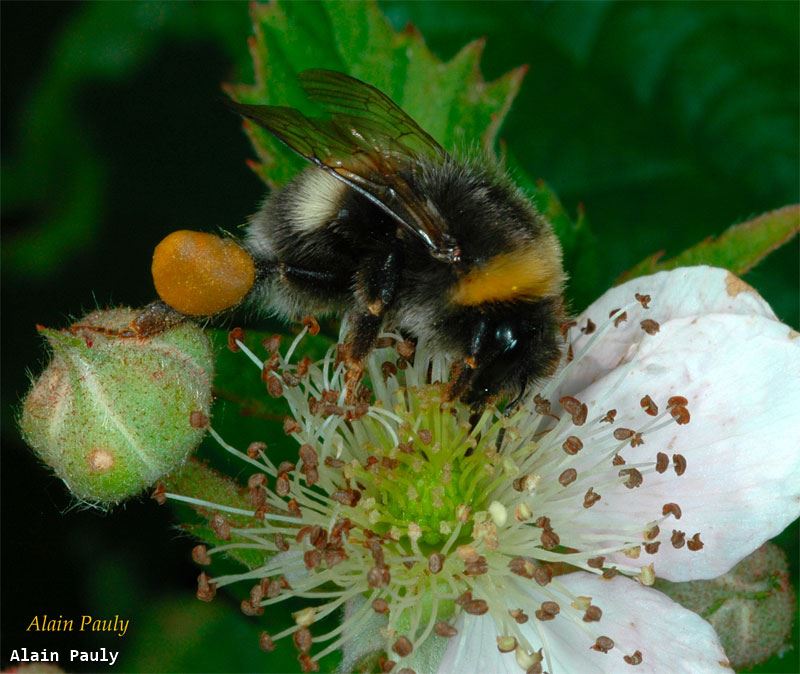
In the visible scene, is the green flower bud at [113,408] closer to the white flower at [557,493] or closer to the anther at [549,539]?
the white flower at [557,493]

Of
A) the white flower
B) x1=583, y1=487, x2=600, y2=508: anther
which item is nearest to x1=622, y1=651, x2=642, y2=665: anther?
the white flower

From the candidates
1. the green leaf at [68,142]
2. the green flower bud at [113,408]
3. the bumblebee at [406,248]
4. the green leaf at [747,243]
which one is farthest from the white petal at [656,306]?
the green leaf at [68,142]

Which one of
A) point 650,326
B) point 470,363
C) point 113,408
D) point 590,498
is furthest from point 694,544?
point 113,408

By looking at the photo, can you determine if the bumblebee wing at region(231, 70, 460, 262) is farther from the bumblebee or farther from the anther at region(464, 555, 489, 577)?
the anther at region(464, 555, 489, 577)

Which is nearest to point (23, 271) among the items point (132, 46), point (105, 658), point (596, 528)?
point (132, 46)

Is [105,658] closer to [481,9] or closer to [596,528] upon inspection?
[596,528]

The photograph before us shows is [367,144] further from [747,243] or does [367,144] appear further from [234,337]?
[747,243]

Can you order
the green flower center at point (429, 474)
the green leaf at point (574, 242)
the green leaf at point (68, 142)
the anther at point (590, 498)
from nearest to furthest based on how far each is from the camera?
the anther at point (590, 498) → the green flower center at point (429, 474) → the green leaf at point (574, 242) → the green leaf at point (68, 142)
